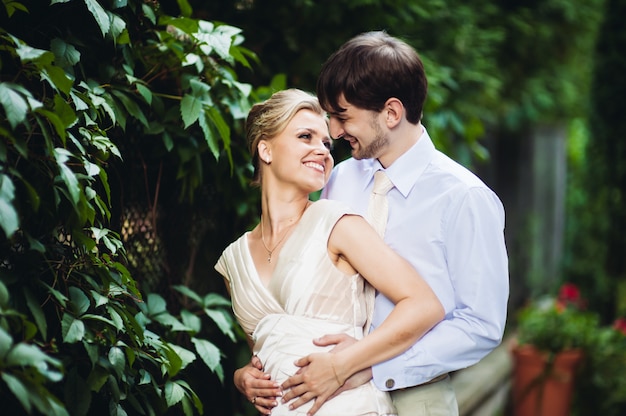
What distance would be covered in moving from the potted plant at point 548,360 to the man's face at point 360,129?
13.1 ft

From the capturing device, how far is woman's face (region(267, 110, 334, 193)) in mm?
2412

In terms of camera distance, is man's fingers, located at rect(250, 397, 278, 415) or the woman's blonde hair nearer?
man's fingers, located at rect(250, 397, 278, 415)

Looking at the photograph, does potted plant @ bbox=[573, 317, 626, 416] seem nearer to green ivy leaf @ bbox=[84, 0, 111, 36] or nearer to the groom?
the groom

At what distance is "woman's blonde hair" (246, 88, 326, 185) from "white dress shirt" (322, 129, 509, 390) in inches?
15.0

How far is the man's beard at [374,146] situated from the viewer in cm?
243

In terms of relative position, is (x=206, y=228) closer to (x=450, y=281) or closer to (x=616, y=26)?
(x=450, y=281)

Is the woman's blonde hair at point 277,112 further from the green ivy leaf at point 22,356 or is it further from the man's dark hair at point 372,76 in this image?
the green ivy leaf at point 22,356

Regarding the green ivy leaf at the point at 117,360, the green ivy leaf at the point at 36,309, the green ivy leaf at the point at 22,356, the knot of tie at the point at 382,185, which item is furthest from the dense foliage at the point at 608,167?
the green ivy leaf at the point at 22,356

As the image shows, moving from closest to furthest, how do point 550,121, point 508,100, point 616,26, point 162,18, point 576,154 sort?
point 162,18, point 616,26, point 508,100, point 550,121, point 576,154

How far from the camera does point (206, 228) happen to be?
3271 millimetres

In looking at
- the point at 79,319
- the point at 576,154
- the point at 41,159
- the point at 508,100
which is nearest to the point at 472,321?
the point at 79,319

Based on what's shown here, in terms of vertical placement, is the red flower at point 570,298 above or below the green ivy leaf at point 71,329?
below

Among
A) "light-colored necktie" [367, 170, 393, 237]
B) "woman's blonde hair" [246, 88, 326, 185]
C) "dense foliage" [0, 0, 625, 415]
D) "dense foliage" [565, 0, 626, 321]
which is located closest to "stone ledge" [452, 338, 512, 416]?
"dense foliage" [565, 0, 626, 321]

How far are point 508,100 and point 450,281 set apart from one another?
592 cm
